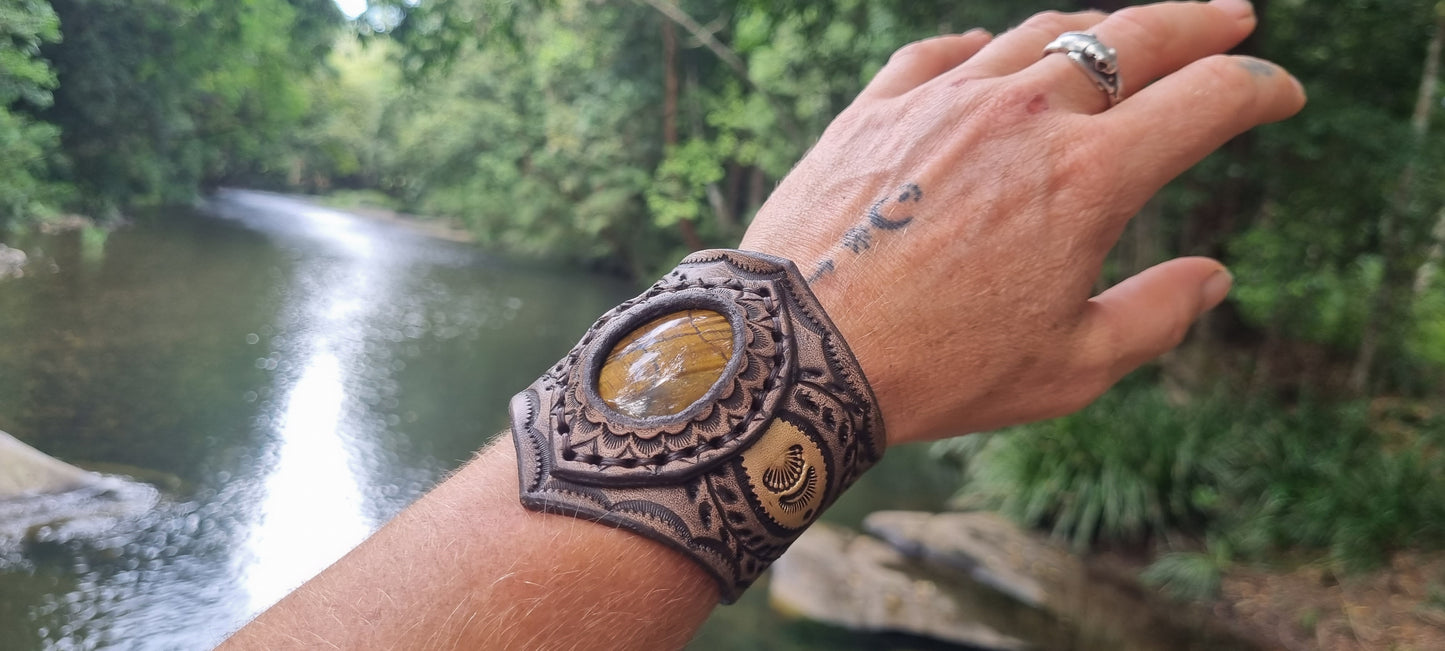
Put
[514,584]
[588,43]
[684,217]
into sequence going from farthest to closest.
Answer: [684,217] → [588,43] → [514,584]

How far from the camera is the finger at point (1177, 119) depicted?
915 millimetres

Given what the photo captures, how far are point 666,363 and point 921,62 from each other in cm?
66

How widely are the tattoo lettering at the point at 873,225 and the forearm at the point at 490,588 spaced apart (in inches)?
14.1

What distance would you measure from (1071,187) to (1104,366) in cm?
22

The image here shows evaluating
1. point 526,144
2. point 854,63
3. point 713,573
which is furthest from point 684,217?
point 713,573

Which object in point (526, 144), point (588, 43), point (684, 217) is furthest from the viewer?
point (684, 217)

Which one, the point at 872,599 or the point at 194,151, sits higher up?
the point at 194,151

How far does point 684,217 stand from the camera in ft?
27.2

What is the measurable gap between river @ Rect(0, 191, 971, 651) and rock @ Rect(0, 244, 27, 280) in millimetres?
18

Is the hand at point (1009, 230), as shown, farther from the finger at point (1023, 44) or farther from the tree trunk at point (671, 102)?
the tree trunk at point (671, 102)

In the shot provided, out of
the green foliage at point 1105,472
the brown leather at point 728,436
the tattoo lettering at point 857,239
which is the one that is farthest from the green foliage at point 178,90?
the green foliage at point 1105,472

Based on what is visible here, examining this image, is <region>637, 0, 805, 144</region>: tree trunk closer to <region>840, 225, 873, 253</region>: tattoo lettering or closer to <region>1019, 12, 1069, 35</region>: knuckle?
<region>1019, 12, 1069, 35</region>: knuckle

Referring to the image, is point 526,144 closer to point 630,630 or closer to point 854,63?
point 854,63

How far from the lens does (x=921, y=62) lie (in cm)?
115
